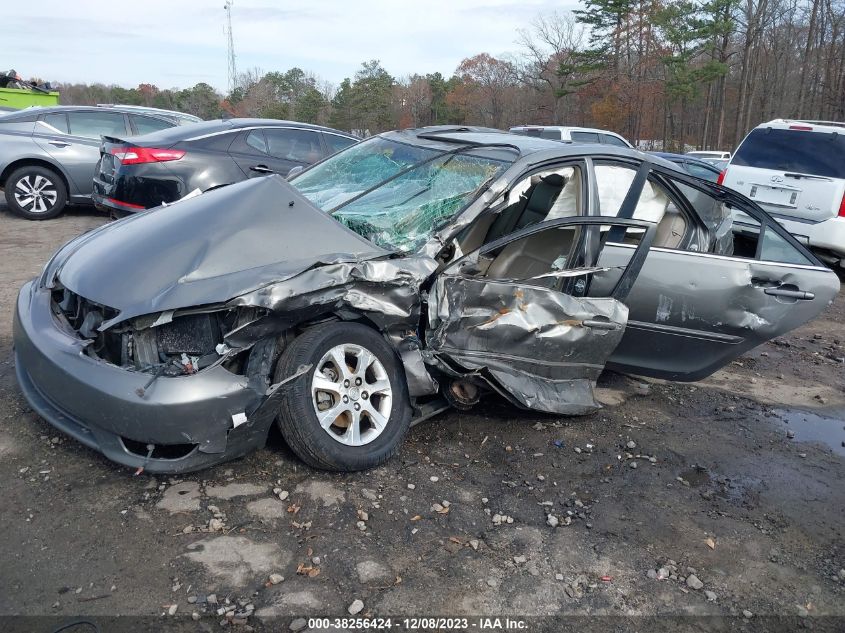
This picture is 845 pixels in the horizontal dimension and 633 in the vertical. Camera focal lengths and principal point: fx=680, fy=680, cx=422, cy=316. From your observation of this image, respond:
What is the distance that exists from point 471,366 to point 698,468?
1398 mm

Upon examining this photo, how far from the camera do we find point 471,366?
362 centimetres

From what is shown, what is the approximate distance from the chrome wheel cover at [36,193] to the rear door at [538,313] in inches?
305

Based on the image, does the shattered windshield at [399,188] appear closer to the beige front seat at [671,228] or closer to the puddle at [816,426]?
the beige front seat at [671,228]

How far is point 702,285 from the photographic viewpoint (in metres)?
4.20

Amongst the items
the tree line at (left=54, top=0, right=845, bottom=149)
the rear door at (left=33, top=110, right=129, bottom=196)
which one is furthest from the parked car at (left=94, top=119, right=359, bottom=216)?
the tree line at (left=54, top=0, right=845, bottom=149)

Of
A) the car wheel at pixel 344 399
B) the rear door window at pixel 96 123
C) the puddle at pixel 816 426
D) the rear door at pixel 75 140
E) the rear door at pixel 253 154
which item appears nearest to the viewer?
the car wheel at pixel 344 399

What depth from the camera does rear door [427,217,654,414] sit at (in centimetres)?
359

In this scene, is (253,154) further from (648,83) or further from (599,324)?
(648,83)

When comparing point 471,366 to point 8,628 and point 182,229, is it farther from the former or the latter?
point 8,628

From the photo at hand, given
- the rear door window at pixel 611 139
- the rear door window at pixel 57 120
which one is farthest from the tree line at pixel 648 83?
the rear door window at pixel 57 120

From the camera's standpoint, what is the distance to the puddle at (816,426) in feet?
13.9

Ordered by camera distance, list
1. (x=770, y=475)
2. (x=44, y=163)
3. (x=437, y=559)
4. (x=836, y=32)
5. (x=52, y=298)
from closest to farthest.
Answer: (x=437, y=559), (x=52, y=298), (x=770, y=475), (x=44, y=163), (x=836, y=32)

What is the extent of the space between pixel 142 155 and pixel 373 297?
17.3 feet

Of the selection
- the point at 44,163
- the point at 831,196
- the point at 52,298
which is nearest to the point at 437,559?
the point at 52,298
